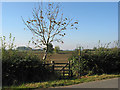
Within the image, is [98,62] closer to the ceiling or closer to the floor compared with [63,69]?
closer to the ceiling

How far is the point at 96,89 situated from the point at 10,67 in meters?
4.82

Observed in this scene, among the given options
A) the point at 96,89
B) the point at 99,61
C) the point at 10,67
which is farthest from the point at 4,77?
the point at 99,61

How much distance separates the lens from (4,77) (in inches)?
283

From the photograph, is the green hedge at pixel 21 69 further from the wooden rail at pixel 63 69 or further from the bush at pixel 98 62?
the bush at pixel 98 62

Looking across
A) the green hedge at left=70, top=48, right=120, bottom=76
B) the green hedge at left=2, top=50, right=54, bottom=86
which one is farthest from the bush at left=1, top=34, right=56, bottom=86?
the green hedge at left=70, top=48, right=120, bottom=76

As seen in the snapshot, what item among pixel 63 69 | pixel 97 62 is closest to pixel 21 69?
pixel 63 69

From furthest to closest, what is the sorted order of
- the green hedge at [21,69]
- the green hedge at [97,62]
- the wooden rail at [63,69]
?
the green hedge at [97,62] → the wooden rail at [63,69] → the green hedge at [21,69]

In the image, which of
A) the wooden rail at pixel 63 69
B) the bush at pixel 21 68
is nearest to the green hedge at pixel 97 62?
the wooden rail at pixel 63 69

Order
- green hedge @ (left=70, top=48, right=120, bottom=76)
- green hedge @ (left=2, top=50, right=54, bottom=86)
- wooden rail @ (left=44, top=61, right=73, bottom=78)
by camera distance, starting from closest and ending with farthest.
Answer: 1. green hedge @ (left=2, top=50, right=54, bottom=86)
2. wooden rail @ (left=44, top=61, right=73, bottom=78)
3. green hedge @ (left=70, top=48, right=120, bottom=76)

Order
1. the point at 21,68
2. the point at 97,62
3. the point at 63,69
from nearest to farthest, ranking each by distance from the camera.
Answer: the point at 21,68 < the point at 63,69 < the point at 97,62

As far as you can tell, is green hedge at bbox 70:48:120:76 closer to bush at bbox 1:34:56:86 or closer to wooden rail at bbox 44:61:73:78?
wooden rail at bbox 44:61:73:78

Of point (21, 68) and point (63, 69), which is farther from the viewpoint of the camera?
point (63, 69)

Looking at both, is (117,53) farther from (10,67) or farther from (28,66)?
(10,67)

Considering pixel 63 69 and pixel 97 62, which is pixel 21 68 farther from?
pixel 97 62
